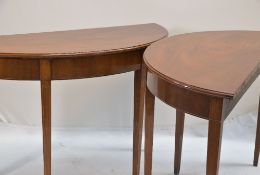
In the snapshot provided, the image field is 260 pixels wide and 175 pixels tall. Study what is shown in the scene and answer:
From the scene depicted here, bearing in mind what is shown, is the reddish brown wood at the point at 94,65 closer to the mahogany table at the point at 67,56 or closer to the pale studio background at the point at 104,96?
the mahogany table at the point at 67,56

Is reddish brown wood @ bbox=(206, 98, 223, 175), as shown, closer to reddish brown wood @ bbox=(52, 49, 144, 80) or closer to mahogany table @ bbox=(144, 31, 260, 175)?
mahogany table @ bbox=(144, 31, 260, 175)

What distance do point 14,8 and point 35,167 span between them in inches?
28.2

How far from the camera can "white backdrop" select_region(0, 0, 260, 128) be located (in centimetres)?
181

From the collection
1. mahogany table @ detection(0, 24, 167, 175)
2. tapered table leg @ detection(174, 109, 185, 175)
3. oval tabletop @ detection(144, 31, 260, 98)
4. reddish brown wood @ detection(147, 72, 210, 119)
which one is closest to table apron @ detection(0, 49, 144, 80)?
mahogany table @ detection(0, 24, 167, 175)

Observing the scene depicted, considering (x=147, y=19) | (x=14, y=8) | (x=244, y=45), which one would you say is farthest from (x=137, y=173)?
(x=14, y=8)

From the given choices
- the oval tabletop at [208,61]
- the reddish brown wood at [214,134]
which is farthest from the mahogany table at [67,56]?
the reddish brown wood at [214,134]

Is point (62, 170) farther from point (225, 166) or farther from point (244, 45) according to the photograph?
point (244, 45)

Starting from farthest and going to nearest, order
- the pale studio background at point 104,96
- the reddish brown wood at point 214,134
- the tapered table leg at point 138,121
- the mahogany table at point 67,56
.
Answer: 1. the pale studio background at point 104,96
2. the tapered table leg at point 138,121
3. the mahogany table at point 67,56
4. the reddish brown wood at point 214,134

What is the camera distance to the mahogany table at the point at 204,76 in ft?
2.99

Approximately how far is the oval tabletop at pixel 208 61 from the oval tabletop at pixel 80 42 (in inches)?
4.5

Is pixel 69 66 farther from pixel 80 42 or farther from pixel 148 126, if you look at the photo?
pixel 148 126

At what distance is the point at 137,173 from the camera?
1.49m

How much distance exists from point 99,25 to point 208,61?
2.76 feet

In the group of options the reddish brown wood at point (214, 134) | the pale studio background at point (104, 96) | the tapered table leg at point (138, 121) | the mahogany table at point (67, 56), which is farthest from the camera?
the pale studio background at point (104, 96)
